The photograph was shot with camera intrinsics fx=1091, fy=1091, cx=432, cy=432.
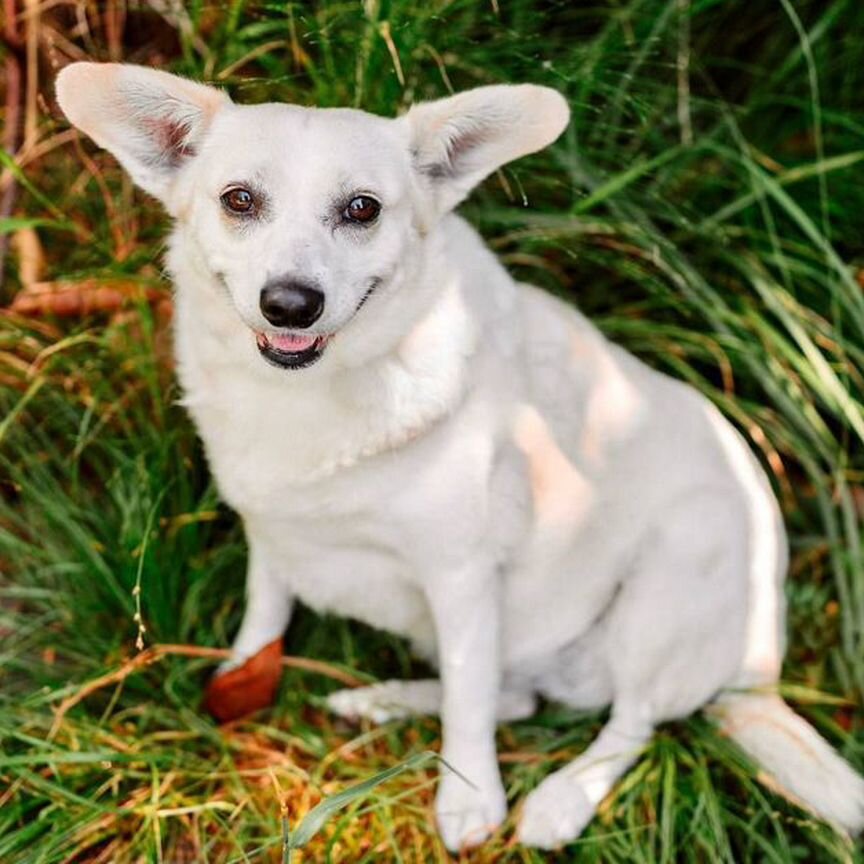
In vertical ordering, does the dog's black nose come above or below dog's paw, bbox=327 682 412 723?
above

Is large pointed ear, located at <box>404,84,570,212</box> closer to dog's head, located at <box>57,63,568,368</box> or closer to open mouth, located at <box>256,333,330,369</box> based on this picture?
dog's head, located at <box>57,63,568,368</box>

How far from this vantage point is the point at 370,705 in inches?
110

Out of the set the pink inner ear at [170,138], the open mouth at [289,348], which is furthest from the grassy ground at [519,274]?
the open mouth at [289,348]

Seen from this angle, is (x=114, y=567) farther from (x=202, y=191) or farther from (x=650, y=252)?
(x=650, y=252)

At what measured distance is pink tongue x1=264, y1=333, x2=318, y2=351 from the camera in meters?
2.01

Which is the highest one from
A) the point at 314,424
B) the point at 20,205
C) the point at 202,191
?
the point at 202,191

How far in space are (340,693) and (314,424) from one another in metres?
0.92

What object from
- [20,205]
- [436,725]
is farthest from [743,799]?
[20,205]

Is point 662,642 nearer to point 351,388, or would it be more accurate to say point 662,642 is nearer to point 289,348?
point 351,388

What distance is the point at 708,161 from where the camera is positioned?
330 cm

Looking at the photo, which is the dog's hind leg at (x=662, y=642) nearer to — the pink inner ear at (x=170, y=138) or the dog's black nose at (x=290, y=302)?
the dog's black nose at (x=290, y=302)

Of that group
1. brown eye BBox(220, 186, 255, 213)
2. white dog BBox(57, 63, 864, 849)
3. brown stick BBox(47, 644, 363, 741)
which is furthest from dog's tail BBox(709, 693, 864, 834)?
brown eye BBox(220, 186, 255, 213)

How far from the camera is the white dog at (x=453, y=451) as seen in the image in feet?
6.58

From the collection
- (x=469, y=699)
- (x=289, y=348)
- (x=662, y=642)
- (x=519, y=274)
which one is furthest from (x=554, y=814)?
(x=519, y=274)
